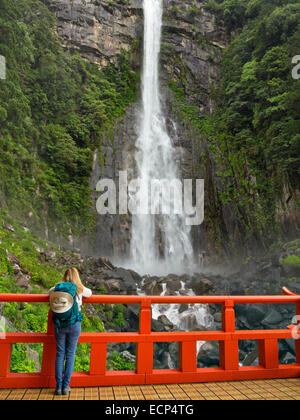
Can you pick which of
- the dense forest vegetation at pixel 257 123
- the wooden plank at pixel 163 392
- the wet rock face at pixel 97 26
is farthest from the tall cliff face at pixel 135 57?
the wooden plank at pixel 163 392

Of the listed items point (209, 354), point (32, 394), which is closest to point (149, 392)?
point (32, 394)

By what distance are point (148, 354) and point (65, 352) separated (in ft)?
2.86

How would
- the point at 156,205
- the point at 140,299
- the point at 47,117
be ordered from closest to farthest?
1. the point at 140,299
2. the point at 47,117
3. the point at 156,205

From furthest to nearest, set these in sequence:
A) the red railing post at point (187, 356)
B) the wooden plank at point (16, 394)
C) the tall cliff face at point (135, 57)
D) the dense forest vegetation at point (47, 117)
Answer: the tall cliff face at point (135, 57) < the dense forest vegetation at point (47, 117) < the red railing post at point (187, 356) < the wooden plank at point (16, 394)

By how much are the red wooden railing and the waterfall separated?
1507 cm

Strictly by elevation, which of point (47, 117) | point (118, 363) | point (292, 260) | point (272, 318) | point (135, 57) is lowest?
point (118, 363)

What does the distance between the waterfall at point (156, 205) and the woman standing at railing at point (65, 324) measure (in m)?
15.6

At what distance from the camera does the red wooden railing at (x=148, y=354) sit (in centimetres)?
302

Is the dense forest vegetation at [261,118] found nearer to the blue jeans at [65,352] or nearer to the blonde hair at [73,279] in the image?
the blonde hair at [73,279]

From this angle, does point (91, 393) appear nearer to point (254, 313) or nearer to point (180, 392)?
point (180, 392)

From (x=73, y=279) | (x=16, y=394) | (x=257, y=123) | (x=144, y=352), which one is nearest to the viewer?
(x=16, y=394)

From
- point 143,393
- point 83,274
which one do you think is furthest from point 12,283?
point 143,393

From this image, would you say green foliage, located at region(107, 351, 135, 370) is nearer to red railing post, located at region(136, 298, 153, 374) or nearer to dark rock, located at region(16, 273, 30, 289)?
dark rock, located at region(16, 273, 30, 289)

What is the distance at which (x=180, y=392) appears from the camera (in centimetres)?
301
